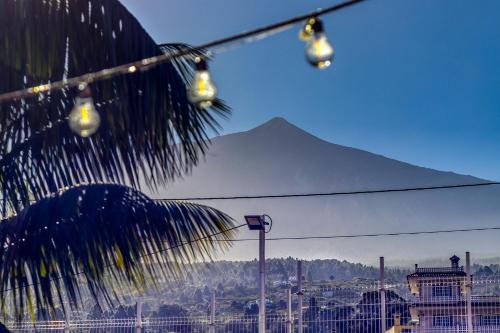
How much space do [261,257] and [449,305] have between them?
23.7 ft

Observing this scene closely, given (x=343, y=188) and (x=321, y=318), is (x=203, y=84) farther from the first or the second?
(x=343, y=188)

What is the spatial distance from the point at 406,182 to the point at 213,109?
161848 millimetres

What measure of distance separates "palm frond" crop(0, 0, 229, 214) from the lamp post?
657 centimetres

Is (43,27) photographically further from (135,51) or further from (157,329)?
(157,329)

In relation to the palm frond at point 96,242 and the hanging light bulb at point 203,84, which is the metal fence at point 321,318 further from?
the hanging light bulb at point 203,84

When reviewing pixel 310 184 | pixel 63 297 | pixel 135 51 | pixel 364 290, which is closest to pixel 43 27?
pixel 135 51

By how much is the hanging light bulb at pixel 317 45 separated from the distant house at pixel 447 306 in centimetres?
1417

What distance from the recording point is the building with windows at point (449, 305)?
2016 cm

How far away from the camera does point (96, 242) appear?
823 centimetres

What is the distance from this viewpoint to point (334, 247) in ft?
445

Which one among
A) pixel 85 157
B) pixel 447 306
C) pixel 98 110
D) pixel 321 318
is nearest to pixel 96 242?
pixel 85 157

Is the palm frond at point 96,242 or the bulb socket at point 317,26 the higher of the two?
the bulb socket at point 317,26

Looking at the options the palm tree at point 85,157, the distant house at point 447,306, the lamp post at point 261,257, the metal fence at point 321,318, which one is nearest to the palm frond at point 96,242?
the palm tree at point 85,157

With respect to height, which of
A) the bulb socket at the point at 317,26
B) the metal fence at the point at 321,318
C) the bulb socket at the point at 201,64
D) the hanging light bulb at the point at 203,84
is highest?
the bulb socket at the point at 317,26
